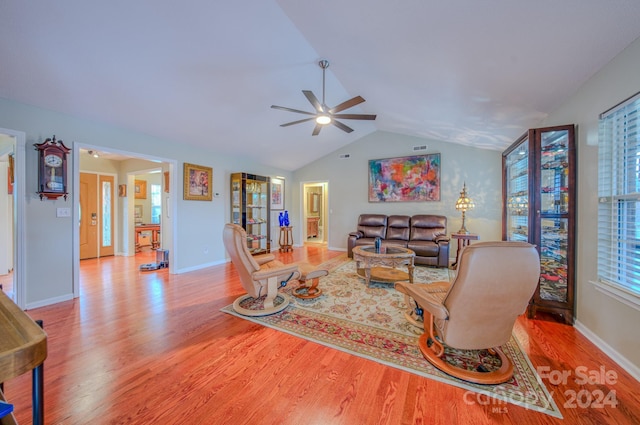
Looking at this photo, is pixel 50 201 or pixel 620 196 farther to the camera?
pixel 50 201

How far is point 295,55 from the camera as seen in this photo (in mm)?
3025

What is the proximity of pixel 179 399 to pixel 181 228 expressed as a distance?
3.51 m

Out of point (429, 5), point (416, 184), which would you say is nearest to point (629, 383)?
point (429, 5)

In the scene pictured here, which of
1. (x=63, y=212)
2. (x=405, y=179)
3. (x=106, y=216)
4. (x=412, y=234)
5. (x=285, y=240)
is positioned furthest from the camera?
(x=285, y=240)

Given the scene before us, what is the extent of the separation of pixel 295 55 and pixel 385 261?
2.97 meters

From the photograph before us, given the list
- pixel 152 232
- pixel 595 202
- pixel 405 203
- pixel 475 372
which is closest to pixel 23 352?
pixel 475 372

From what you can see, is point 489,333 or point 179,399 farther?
point 489,333

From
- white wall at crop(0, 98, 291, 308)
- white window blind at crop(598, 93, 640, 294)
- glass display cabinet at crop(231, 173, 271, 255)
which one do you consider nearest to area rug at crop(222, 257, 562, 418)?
white window blind at crop(598, 93, 640, 294)

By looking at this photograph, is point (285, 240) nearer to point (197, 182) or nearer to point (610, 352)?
point (197, 182)

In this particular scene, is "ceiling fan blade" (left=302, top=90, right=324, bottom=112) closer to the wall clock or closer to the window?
the wall clock

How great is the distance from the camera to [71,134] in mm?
3223

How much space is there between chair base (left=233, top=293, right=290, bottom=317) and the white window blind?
304cm

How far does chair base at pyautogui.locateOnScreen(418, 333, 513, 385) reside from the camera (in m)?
1.69

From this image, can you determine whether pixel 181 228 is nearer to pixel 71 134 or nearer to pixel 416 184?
pixel 71 134
